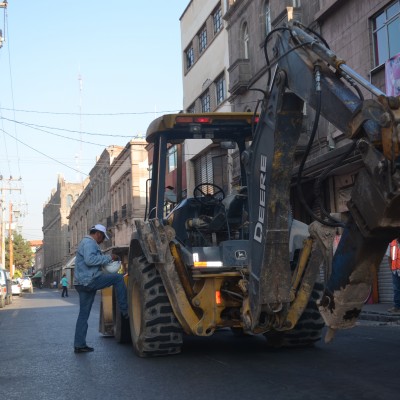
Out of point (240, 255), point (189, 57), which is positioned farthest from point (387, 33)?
point (189, 57)

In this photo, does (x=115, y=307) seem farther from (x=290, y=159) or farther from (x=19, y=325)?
(x=19, y=325)

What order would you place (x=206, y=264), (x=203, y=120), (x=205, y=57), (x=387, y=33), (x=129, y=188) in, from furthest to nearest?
(x=129, y=188) < (x=205, y=57) < (x=387, y=33) < (x=203, y=120) < (x=206, y=264)

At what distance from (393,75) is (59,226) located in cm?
9561

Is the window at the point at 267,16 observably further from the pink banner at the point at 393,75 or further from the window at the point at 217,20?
the pink banner at the point at 393,75

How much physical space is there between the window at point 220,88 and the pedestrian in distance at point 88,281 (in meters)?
21.5

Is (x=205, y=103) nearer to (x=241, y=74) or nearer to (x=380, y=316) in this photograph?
(x=241, y=74)

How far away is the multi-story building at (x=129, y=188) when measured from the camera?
52.0 meters

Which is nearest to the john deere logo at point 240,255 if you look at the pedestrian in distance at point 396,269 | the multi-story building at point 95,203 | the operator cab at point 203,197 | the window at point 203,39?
the operator cab at point 203,197

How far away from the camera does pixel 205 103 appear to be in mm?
33125

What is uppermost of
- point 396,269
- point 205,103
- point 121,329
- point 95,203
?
point 205,103

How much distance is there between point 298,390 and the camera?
5.74 meters

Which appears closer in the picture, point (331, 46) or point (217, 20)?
point (331, 46)

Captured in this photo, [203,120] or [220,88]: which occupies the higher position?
[220,88]

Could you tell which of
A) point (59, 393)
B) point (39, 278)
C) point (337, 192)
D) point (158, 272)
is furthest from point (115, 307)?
point (39, 278)
